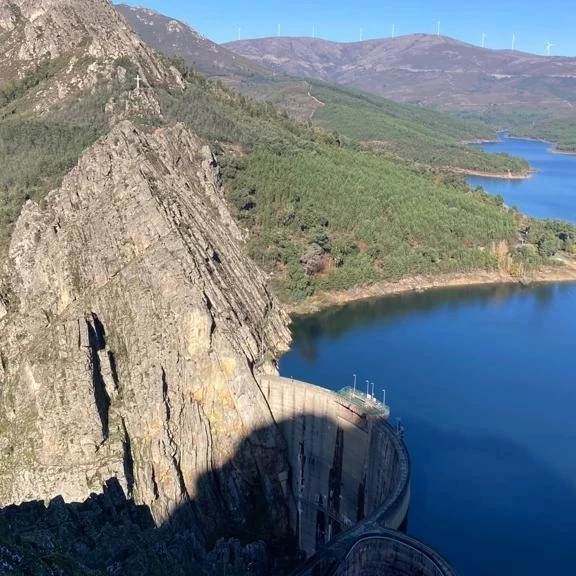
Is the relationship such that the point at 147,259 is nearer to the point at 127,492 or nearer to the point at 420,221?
the point at 127,492

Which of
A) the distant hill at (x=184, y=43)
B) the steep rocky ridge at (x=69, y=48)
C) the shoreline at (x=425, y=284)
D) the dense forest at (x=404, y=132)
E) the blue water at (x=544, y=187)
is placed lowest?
the shoreline at (x=425, y=284)

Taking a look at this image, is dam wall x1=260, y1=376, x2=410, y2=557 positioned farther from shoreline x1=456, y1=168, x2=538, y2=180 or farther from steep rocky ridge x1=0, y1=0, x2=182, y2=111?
shoreline x1=456, y1=168, x2=538, y2=180

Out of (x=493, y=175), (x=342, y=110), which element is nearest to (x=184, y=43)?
(x=342, y=110)

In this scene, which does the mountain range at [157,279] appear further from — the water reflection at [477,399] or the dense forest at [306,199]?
the water reflection at [477,399]

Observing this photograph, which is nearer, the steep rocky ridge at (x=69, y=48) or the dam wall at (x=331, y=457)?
the dam wall at (x=331, y=457)

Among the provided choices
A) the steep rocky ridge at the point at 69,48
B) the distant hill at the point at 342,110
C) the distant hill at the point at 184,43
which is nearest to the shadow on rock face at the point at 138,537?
the steep rocky ridge at the point at 69,48

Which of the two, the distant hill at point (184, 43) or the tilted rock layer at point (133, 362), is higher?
the distant hill at point (184, 43)

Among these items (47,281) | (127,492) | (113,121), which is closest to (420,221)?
(113,121)
